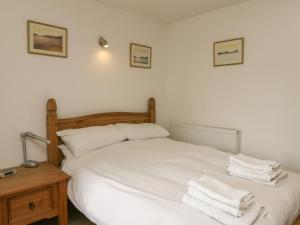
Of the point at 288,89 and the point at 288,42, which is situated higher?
the point at 288,42

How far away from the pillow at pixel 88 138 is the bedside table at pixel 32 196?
31cm

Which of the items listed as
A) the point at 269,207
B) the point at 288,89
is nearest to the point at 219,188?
the point at 269,207

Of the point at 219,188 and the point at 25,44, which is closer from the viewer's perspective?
the point at 219,188

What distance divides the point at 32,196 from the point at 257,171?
176 centimetres

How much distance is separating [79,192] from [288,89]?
7.57ft

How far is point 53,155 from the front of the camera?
2.46 metres

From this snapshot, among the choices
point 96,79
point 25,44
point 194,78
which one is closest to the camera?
point 25,44

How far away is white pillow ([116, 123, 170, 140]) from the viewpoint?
2.86m

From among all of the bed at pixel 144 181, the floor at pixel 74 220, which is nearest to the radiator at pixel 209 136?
the bed at pixel 144 181

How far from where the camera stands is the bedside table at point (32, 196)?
1735 mm

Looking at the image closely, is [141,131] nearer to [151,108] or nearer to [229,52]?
[151,108]

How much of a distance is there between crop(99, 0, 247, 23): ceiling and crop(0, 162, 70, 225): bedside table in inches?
82.0

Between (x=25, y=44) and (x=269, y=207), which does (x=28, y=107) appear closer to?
(x=25, y=44)

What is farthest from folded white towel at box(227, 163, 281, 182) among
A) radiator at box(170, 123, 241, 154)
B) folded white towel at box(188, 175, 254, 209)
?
radiator at box(170, 123, 241, 154)
